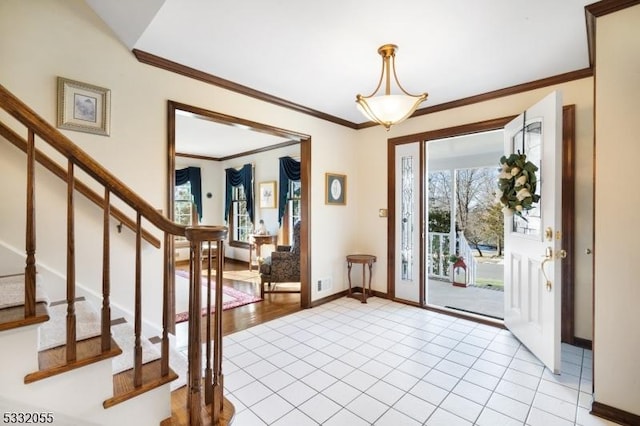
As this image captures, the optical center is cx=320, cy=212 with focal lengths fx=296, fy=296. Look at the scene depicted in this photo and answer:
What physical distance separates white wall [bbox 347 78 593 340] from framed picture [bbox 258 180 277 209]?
2.38 meters

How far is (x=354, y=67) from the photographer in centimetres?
270

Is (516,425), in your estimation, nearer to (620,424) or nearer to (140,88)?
(620,424)

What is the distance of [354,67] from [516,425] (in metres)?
2.89

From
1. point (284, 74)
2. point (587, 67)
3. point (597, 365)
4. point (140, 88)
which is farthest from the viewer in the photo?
point (284, 74)

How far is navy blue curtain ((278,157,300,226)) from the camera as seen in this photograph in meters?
5.83

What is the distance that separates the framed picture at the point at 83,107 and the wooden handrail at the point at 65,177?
1.02 ft

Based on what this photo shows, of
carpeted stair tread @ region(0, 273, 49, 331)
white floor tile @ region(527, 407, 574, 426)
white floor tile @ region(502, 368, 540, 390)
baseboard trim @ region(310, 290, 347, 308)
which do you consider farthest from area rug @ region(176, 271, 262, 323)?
white floor tile @ region(527, 407, 574, 426)

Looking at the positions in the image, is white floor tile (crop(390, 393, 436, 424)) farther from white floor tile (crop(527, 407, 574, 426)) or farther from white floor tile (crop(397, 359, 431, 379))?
white floor tile (crop(527, 407, 574, 426))

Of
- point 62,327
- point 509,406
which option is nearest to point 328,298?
point 509,406

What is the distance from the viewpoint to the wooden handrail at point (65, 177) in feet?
5.75

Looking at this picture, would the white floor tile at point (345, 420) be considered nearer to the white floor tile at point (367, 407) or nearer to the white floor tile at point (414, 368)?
A: the white floor tile at point (367, 407)

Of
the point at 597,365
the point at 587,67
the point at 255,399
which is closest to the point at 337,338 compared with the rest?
the point at 255,399

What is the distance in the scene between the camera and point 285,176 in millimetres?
6020

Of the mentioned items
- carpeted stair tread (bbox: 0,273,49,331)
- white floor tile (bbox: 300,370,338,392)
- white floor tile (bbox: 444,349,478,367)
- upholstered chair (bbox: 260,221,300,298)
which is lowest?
white floor tile (bbox: 444,349,478,367)
